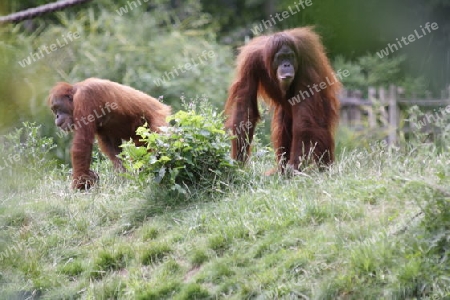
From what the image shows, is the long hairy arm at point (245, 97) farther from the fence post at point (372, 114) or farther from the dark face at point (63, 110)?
the fence post at point (372, 114)

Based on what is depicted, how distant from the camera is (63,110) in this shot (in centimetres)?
630

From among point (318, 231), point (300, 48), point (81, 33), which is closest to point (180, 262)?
point (318, 231)

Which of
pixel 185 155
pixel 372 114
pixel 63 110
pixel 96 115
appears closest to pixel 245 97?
pixel 185 155

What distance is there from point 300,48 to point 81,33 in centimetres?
684

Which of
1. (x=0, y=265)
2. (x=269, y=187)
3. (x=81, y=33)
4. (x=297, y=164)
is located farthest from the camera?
(x=81, y=33)

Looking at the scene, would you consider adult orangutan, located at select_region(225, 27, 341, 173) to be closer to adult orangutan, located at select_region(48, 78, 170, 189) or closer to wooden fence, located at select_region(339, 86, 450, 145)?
adult orangutan, located at select_region(48, 78, 170, 189)

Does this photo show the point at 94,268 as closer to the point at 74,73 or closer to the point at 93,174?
the point at 93,174

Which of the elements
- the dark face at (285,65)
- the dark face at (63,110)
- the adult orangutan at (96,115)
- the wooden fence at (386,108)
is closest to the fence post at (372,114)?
the wooden fence at (386,108)

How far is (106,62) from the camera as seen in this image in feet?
35.6

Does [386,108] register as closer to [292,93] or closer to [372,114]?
[372,114]

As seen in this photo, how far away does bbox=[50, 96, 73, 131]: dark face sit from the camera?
6.26m

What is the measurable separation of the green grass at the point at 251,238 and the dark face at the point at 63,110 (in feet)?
3.44

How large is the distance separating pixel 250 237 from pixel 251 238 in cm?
2

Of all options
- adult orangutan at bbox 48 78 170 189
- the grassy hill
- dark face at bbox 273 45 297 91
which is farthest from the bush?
adult orangutan at bbox 48 78 170 189
